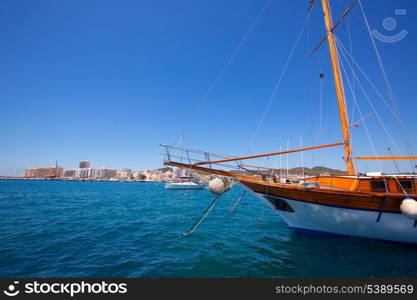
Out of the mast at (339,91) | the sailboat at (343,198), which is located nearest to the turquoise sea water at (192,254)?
the sailboat at (343,198)

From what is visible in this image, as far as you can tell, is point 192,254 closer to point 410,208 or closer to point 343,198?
point 343,198

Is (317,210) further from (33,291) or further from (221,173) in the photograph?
(33,291)

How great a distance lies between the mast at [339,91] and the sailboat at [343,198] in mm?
52

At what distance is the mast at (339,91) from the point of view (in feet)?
28.9

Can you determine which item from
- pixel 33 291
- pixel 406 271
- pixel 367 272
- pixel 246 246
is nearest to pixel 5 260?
pixel 33 291

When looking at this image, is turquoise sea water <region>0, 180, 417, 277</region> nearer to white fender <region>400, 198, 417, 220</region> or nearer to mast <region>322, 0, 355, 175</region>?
white fender <region>400, 198, 417, 220</region>

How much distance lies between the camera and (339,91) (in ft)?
31.3

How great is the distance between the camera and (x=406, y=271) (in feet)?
17.0

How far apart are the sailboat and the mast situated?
0.17ft

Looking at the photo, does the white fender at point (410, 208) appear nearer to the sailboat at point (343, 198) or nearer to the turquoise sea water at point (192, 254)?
the sailboat at point (343, 198)

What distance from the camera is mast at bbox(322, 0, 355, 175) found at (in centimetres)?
880

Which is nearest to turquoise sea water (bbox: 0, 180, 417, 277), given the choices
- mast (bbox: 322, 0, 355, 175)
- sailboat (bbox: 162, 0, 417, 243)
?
sailboat (bbox: 162, 0, 417, 243)

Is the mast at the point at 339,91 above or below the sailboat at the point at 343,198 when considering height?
above

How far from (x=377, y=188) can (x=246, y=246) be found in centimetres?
578
